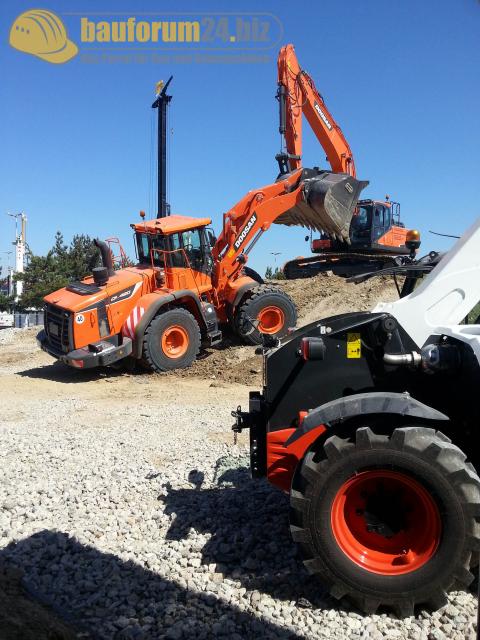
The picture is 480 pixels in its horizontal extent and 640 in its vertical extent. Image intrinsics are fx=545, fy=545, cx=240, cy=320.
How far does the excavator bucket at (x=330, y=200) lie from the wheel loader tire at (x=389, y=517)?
29.7 feet

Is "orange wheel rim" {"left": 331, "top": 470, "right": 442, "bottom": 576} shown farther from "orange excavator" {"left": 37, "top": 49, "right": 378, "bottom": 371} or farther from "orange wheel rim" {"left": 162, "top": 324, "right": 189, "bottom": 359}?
"orange wheel rim" {"left": 162, "top": 324, "right": 189, "bottom": 359}

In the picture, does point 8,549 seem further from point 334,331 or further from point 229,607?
point 334,331

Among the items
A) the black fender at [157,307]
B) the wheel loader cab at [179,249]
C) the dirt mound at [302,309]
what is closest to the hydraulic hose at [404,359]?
the dirt mound at [302,309]

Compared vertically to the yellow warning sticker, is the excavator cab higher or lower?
higher

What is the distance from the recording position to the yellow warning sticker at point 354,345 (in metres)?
3.42

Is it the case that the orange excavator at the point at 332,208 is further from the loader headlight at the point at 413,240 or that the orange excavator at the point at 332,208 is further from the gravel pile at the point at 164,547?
the gravel pile at the point at 164,547

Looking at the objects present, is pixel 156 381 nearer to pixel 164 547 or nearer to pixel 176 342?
pixel 176 342

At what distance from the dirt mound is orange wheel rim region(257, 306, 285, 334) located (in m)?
0.68

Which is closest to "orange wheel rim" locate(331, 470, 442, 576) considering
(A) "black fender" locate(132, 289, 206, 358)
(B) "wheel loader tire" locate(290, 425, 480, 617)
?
(B) "wheel loader tire" locate(290, 425, 480, 617)

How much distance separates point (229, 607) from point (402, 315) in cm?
199

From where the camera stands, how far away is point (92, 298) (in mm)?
10148

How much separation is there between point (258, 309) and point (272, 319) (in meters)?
0.48

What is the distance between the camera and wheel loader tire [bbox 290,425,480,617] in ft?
9.16

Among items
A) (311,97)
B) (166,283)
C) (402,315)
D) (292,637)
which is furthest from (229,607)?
(311,97)
